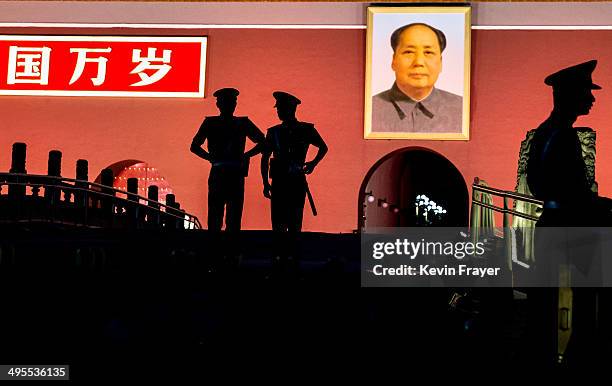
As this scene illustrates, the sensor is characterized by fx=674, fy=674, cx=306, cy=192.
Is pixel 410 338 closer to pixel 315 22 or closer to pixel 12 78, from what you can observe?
pixel 315 22

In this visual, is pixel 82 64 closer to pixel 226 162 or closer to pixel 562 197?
pixel 226 162

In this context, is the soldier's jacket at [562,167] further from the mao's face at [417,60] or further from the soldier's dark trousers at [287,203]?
the mao's face at [417,60]

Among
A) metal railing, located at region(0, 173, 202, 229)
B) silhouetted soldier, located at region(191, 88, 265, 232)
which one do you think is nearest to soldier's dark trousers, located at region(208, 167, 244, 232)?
silhouetted soldier, located at region(191, 88, 265, 232)

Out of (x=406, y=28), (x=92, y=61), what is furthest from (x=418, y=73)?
(x=92, y=61)

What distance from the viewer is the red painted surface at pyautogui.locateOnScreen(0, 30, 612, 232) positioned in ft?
41.3

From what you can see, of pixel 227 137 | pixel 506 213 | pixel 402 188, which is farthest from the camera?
pixel 402 188

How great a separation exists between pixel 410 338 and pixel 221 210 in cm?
267

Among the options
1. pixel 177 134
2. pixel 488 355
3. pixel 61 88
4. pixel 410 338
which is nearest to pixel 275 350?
pixel 410 338

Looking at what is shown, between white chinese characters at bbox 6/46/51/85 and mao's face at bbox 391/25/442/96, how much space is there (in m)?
6.74

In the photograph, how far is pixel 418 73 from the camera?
493 inches

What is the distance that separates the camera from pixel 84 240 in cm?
722

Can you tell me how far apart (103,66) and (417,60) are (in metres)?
5.97

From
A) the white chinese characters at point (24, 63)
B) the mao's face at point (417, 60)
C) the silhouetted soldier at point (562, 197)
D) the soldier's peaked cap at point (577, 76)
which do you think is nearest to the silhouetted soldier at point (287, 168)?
the silhouetted soldier at point (562, 197)
